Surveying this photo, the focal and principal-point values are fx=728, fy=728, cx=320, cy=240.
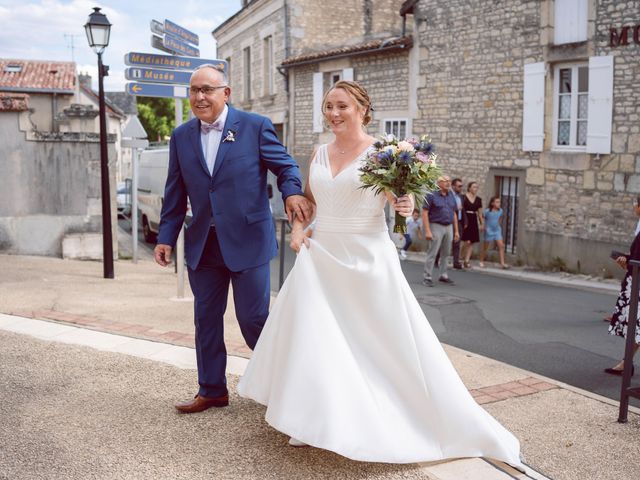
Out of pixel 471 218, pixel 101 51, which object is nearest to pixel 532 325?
pixel 471 218

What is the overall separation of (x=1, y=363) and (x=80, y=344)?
682 millimetres

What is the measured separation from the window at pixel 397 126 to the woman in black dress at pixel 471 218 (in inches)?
158

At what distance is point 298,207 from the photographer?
395 cm

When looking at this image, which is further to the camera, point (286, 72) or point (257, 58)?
point (257, 58)

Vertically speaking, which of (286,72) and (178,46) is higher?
(286,72)

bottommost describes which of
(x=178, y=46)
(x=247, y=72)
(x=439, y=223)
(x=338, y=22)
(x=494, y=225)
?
(x=494, y=225)

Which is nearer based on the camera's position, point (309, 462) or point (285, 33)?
point (309, 462)

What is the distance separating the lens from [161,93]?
8109 mm

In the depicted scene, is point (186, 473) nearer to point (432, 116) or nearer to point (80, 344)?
point (80, 344)

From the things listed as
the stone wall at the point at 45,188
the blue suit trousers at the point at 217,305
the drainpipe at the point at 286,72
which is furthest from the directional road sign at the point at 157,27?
the drainpipe at the point at 286,72

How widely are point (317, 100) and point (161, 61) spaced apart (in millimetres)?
13469

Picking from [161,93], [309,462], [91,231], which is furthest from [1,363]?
[91,231]

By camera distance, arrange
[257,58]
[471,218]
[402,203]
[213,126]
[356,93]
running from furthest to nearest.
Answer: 1. [257,58]
2. [471,218]
3. [213,126]
4. [356,93]
5. [402,203]

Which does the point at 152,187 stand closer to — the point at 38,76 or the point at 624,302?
the point at 624,302
